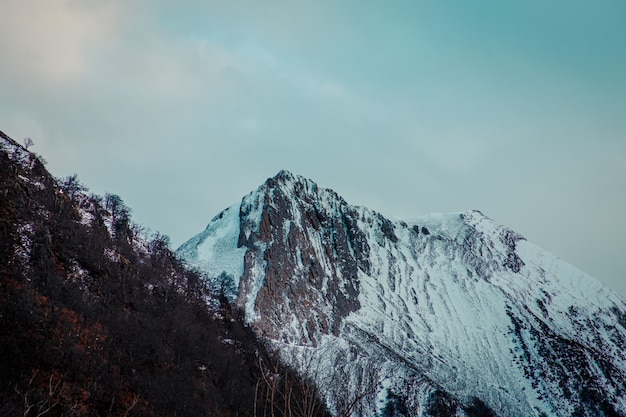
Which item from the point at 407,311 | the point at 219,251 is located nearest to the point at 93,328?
the point at 219,251

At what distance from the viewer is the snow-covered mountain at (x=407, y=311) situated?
94.8 metres

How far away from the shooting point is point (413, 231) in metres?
193

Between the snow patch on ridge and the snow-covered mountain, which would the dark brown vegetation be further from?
the snow patch on ridge

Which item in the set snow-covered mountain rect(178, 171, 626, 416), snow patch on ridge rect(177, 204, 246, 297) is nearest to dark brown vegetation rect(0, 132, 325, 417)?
snow-covered mountain rect(178, 171, 626, 416)

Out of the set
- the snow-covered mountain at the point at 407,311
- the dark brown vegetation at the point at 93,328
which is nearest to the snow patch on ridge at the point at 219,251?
the snow-covered mountain at the point at 407,311

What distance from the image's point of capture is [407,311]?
14362 cm

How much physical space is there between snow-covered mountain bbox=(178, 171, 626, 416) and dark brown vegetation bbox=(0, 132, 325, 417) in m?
18.7

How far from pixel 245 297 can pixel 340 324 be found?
3061cm

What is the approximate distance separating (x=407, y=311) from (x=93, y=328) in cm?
11891

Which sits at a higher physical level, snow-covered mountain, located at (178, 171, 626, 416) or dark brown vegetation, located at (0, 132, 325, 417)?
snow-covered mountain, located at (178, 171, 626, 416)

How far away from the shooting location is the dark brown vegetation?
98.6 ft

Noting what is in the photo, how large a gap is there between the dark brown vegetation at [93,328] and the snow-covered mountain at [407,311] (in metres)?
18.7

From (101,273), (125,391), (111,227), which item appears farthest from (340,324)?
(125,391)

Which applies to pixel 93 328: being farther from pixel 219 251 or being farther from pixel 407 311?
pixel 407 311
